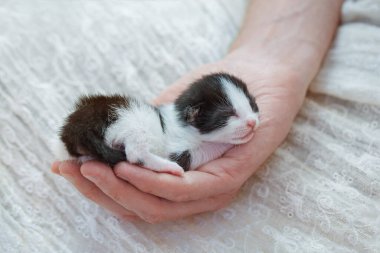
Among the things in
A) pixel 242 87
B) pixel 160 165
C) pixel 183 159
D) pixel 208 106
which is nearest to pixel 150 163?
pixel 160 165

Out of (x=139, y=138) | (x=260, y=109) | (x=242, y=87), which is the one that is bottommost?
(x=260, y=109)

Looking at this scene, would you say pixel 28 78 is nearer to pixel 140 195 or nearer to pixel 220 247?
pixel 140 195

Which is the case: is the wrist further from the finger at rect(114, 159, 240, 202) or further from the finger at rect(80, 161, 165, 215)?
the finger at rect(80, 161, 165, 215)

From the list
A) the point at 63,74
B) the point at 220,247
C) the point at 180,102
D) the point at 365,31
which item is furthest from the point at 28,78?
the point at 365,31

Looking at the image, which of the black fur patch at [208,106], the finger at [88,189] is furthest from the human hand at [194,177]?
the black fur patch at [208,106]

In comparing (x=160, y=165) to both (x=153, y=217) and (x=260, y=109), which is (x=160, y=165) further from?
(x=260, y=109)

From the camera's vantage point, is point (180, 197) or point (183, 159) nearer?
point (180, 197)

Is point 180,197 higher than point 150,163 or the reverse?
the reverse
